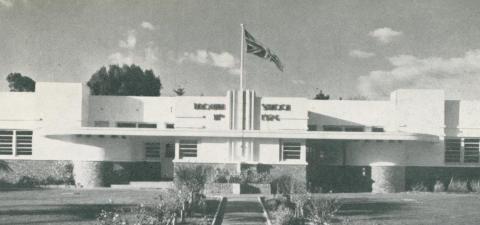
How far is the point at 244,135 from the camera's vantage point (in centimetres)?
3098

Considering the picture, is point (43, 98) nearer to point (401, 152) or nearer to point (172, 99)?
point (172, 99)

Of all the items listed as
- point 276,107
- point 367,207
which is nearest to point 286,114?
point 276,107

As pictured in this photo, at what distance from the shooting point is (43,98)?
3409 centimetres

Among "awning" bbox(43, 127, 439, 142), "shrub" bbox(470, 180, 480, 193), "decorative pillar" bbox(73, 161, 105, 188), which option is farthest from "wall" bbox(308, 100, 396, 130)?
"decorative pillar" bbox(73, 161, 105, 188)

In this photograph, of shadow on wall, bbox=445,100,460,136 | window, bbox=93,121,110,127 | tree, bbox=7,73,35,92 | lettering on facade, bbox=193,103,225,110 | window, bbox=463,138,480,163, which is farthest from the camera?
tree, bbox=7,73,35,92

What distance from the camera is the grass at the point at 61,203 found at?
1828cm

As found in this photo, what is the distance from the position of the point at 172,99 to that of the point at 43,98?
7541mm

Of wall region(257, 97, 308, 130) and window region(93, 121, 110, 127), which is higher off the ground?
wall region(257, 97, 308, 130)

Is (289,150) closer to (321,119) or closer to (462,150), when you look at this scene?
(321,119)

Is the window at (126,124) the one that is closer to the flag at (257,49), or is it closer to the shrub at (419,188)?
the flag at (257,49)

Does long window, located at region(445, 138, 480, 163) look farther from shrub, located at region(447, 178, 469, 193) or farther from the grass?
the grass

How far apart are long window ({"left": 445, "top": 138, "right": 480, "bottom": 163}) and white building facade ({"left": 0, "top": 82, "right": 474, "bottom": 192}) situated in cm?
6

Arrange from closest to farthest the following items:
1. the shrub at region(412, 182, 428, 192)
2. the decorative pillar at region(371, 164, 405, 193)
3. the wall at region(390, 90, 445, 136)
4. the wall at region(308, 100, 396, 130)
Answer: the decorative pillar at region(371, 164, 405, 193) → the shrub at region(412, 182, 428, 192) → the wall at region(390, 90, 445, 136) → the wall at region(308, 100, 396, 130)

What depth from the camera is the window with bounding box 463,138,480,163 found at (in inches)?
1348
